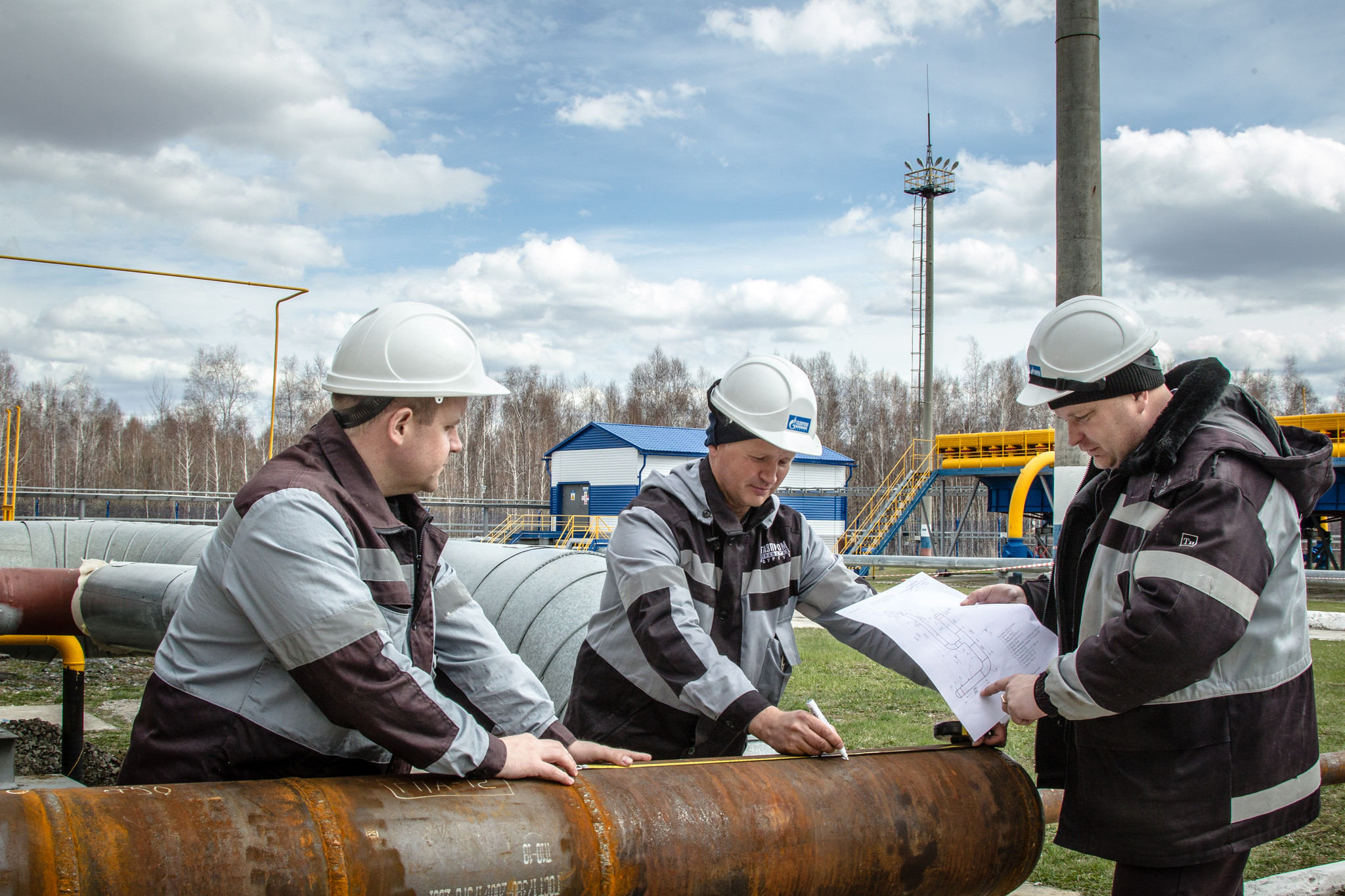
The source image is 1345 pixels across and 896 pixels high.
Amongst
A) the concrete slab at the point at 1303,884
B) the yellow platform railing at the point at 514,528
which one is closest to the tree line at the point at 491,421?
the yellow platform railing at the point at 514,528

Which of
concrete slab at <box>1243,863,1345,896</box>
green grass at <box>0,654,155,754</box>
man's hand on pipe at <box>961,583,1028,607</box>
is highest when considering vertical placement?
man's hand on pipe at <box>961,583,1028,607</box>

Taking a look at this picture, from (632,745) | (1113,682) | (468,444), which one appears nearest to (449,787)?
(632,745)

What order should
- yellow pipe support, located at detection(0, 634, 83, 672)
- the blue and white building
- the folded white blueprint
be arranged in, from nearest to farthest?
1. the folded white blueprint
2. yellow pipe support, located at detection(0, 634, 83, 672)
3. the blue and white building

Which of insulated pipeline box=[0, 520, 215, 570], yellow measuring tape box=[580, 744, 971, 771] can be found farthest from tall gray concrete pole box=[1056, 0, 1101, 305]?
insulated pipeline box=[0, 520, 215, 570]

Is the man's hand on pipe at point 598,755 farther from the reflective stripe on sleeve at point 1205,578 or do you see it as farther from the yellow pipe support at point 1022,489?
the yellow pipe support at point 1022,489

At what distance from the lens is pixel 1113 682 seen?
6.44ft

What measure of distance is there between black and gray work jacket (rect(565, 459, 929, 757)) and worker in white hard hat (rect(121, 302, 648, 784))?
12.4 inches

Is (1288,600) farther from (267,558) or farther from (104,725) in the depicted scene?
(104,725)

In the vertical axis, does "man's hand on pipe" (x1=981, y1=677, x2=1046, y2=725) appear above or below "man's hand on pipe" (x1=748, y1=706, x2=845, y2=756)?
above

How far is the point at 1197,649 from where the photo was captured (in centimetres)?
190

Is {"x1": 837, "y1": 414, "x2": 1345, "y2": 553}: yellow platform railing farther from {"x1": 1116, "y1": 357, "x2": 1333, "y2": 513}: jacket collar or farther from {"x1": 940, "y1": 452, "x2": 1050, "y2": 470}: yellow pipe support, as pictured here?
{"x1": 1116, "y1": 357, "x2": 1333, "y2": 513}: jacket collar

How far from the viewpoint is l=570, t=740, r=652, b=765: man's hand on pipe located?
2.07m

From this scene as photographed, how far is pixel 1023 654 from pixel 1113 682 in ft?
1.54

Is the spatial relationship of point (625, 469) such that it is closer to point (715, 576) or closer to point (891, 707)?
point (891, 707)
